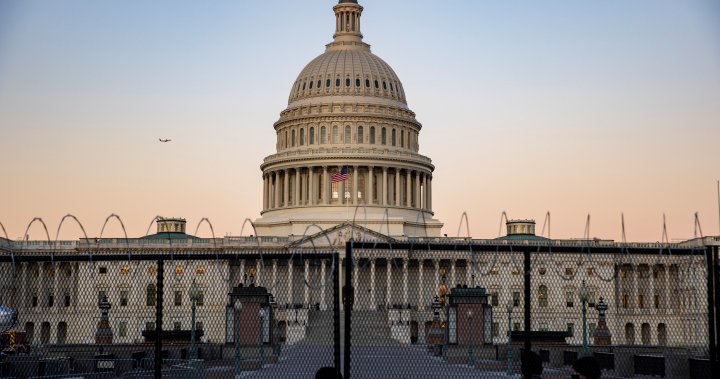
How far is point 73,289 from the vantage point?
11081cm

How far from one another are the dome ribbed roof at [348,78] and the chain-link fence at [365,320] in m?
35.3

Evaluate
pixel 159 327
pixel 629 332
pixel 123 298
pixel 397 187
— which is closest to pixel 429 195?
pixel 397 187

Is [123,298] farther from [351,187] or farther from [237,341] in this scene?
[237,341]

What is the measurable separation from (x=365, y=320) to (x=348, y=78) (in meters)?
99.7

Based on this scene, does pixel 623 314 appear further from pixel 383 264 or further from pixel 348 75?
pixel 348 75

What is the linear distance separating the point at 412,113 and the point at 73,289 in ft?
226

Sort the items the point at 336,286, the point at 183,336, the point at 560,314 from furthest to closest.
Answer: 1. the point at 560,314
2. the point at 183,336
3. the point at 336,286

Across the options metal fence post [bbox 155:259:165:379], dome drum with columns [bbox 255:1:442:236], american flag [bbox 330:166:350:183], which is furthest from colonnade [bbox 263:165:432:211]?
metal fence post [bbox 155:259:165:379]

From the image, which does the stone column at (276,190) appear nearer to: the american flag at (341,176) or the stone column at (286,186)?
the stone column at (286,186)

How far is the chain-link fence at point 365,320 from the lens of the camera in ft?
88.0

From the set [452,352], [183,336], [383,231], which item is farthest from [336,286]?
[383,231]

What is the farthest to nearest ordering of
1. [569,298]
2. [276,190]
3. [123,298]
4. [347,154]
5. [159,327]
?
[276,190], [347,154], [569,298], [123,298], [159,327]

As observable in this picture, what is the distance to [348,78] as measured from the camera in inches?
6462

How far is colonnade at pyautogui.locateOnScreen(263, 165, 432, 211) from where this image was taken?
156875 mm
